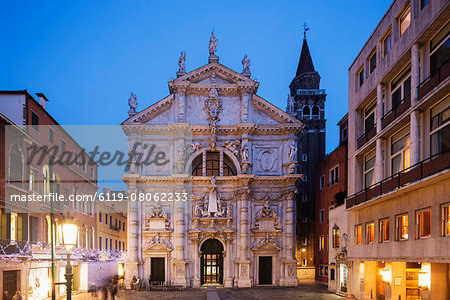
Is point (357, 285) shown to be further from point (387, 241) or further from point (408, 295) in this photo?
point (387, 241)

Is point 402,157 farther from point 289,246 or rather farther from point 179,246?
point 179,246

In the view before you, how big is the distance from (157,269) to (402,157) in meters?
27.2

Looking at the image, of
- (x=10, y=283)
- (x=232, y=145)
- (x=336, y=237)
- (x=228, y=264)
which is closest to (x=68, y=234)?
(x=10, y=283)

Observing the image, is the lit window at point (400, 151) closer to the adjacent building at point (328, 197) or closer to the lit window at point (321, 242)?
the adjacent building at point (328, 197)

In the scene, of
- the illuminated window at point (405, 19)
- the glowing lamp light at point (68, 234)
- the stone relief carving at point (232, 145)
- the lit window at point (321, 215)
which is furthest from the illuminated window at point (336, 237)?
the glowing lamp light at point (68, 234)

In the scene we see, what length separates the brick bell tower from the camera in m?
51.3

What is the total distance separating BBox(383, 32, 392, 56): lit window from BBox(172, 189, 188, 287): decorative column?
2425cm

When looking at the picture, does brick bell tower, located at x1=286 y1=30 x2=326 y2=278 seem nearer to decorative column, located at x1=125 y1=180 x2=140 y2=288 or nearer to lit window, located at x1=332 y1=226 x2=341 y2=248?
lit window, located at x1=332 y1=226 x2=341 y2=248

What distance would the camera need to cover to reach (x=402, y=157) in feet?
75.8

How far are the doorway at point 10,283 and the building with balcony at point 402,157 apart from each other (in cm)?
2003

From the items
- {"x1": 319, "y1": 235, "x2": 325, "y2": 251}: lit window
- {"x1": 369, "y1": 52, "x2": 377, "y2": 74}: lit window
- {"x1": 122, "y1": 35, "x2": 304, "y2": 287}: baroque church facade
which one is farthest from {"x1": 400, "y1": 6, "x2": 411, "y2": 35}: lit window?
{"x1": 319, "y1": 235, "x2": 325, "y2": 251}: lit window

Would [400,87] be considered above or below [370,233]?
above

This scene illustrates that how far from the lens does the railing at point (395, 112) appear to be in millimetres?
21984

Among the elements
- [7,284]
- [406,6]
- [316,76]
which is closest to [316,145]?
[316,76]
